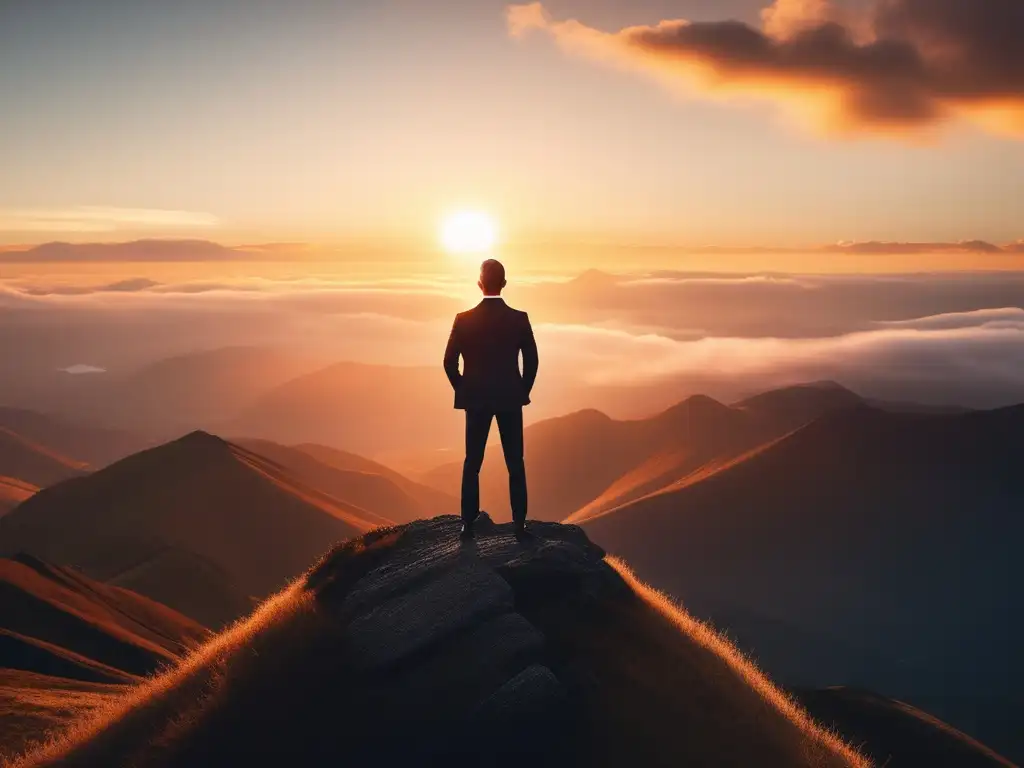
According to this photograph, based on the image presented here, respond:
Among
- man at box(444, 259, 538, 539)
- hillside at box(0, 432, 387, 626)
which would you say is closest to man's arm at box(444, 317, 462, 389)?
man at box(444, 259, 538, 539)

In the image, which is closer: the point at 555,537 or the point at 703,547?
the point at 555,537

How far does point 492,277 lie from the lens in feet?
43.0

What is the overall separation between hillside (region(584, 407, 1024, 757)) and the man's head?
5811 cm

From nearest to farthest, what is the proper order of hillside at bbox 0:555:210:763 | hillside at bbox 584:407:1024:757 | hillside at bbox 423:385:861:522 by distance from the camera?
hillside at bbox 0:555:210:763
hillside at bbox 584:407:1024:757
hillside at bbox 423:385:861:522

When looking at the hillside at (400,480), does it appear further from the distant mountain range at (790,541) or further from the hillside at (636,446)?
the distant mountain range at (790,541)

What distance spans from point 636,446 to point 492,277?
155 meters

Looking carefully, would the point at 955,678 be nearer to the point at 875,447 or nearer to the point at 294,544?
the point at 875,447

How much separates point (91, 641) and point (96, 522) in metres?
48.2

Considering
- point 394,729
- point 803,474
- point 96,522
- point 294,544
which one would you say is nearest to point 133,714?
point 394,729

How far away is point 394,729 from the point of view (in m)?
10.7

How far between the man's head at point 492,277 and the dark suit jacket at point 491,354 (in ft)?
0.59

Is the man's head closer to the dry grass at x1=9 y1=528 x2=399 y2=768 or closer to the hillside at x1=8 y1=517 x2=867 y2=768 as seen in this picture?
the hillside at x1=8 y1=517 x2=867 y2=768

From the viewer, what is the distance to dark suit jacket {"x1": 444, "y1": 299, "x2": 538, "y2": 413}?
13195mm

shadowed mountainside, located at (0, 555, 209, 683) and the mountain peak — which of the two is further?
the mountain peak
